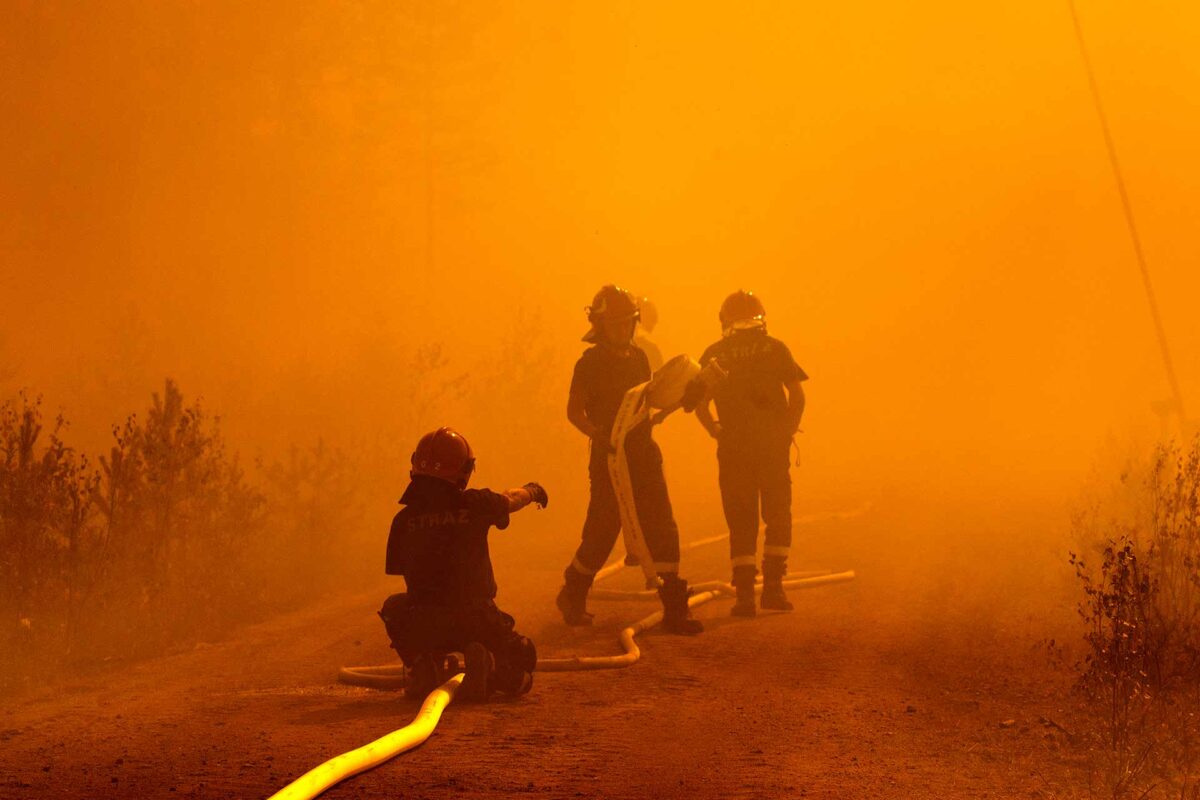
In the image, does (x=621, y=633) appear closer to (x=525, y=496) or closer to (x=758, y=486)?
(x=525, y=496)

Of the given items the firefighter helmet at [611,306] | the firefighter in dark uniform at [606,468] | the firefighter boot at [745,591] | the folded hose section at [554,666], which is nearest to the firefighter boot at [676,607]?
the firefighter in dark uniform at [606,468]

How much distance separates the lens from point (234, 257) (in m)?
57.3

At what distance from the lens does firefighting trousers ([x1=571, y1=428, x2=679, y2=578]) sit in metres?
8.83

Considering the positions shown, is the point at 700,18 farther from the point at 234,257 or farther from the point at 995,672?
the point at 995,672

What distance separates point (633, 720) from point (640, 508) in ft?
9.03

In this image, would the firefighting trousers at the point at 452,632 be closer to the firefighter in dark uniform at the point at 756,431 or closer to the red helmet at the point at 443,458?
the red helmet at the point at 443,458

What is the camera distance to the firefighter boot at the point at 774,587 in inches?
392

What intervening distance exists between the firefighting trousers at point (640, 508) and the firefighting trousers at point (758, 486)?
3.81ft

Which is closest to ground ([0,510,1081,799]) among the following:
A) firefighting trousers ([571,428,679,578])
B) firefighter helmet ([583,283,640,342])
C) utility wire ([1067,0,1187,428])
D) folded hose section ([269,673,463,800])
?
folded hose section ([269,673,463,800])

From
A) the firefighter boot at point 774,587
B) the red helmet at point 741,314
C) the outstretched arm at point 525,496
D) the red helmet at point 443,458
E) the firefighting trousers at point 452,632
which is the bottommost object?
the firefighter boot at point 774,587

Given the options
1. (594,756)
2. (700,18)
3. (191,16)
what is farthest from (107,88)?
(594,756)

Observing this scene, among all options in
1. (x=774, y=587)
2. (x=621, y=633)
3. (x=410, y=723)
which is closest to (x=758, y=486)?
(x=774, y=587)

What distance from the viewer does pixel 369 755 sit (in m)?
5.06

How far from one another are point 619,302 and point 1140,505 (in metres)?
5.66
